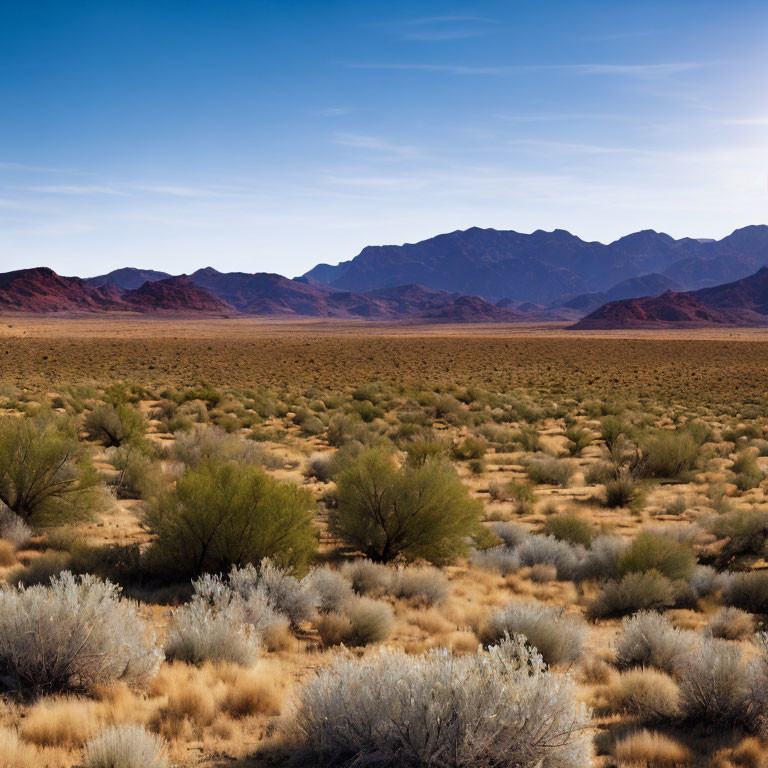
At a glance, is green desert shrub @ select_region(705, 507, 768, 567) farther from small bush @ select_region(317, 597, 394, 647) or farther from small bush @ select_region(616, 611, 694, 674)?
small bush @ select_region(317, 597, 394, 647)

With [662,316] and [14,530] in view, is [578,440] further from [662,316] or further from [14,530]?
[662,316]

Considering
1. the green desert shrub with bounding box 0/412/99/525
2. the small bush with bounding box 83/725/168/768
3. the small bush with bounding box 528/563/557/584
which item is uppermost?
the green desert shrub with bounding box 0/412/99/525

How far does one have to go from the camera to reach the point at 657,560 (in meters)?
8.31

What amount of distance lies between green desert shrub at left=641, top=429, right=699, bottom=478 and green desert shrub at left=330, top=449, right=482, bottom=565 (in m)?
8.45

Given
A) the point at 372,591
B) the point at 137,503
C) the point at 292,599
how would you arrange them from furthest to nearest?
the point at 137,503 → the point at 372,591 → the point at 292,599

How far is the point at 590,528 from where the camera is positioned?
34.6 feet

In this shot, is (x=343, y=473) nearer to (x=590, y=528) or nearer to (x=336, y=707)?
(x=590, y=528)

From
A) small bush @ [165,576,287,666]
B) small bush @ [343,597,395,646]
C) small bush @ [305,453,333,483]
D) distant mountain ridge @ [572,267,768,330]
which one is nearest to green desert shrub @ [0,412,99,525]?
small bush @ [165,576,287,666]

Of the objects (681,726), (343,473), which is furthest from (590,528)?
(681,726)

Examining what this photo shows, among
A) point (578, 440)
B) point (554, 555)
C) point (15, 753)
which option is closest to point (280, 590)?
point (15, 753)

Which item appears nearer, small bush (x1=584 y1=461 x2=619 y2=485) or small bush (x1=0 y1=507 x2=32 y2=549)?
small bush (x1=0 y1=507 x2=32 y2=549)

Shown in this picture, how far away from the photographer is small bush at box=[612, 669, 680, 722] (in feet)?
16.7

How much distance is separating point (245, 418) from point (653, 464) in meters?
12.5

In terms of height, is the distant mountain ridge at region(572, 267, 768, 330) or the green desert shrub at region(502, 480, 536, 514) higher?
the distant mountain ridge at region(572, 267, 768, 330)
